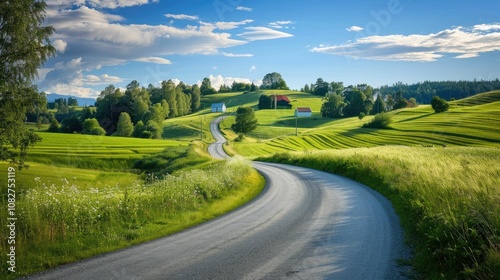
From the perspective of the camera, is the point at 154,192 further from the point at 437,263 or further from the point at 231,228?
the point at 437,263

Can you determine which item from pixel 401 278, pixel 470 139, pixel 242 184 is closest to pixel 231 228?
Answer: pixel 401 278

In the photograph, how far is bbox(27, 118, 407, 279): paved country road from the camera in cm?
866

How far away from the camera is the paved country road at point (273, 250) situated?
28.4ft

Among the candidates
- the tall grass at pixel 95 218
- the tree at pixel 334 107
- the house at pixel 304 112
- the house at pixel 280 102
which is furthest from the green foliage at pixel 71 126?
the tall grass at pixel 95 218

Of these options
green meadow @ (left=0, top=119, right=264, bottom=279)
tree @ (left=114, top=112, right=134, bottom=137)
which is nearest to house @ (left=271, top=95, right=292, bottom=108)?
tree @ (left=114, top=112, right=134, bottom=137)

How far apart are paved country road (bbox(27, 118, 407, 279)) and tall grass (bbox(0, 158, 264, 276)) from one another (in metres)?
0.87

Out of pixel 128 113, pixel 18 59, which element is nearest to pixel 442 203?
pixel 18 59

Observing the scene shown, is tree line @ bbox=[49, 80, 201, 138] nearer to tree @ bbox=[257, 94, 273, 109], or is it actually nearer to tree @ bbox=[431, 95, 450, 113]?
tree @ bbox=[257, 94, 273, 109]

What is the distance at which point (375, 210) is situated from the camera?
599 inches

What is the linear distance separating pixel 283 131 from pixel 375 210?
352ft

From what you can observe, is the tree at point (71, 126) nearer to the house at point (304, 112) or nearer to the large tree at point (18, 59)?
the house at point (304, 112)

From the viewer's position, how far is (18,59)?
69.6 feet

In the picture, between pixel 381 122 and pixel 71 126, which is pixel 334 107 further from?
pixel 71 126

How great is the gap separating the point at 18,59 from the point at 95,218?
1411cm
